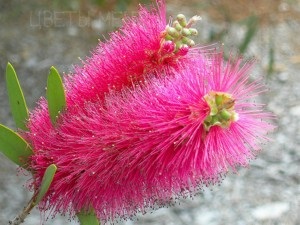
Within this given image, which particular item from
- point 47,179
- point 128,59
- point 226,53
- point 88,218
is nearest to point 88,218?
point 88,218

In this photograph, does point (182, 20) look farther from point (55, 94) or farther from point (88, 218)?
point (88, 218)

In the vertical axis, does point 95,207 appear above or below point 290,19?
below

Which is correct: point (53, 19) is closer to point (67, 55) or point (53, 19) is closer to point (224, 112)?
point (67, 55)

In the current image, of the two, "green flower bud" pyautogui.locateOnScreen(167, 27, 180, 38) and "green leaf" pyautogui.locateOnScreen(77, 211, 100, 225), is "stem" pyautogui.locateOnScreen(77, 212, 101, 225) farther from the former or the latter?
"green flower bud" pyautogui.locateOnScreen(167, 27, 180, 38)

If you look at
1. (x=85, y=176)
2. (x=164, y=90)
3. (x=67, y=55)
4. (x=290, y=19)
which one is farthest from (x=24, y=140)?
(x=290, y=19)

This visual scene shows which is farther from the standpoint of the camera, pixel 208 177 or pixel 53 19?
pixel 53 19

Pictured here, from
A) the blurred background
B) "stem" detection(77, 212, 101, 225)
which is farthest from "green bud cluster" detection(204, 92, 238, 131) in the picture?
the blurred background

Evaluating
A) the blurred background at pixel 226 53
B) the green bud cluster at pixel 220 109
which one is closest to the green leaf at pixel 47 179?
the green bud cluster at pixel 220 109
